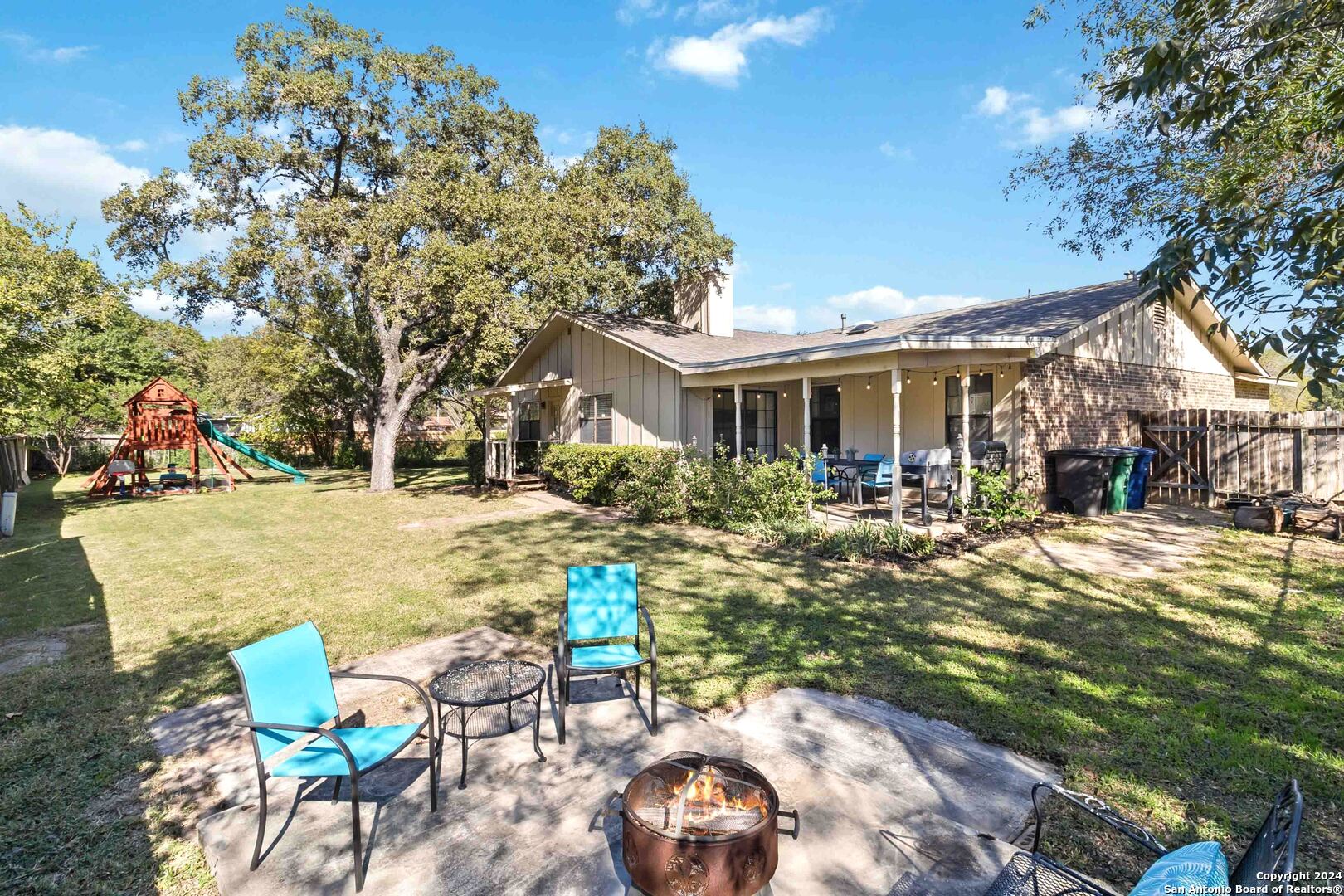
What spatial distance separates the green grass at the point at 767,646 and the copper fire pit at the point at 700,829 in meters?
1.58

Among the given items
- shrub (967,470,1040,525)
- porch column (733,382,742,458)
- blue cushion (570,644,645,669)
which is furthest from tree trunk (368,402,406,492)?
blue cushion (570,644,645,669)

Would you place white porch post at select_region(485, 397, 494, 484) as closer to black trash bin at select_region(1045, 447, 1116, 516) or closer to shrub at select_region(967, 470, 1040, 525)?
shrub at select_region(967, 470, 1040, 525)

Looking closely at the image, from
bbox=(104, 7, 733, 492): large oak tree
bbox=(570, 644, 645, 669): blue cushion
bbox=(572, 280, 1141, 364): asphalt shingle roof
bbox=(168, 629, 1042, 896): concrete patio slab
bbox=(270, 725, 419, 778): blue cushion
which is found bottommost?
bbox=(168, 629, 1042, 896): concrete patio slab

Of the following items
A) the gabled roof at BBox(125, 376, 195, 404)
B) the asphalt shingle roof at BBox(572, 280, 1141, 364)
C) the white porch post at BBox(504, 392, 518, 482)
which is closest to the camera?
the asphalt shingle roof at BBox(572, 280, 1141, 364)

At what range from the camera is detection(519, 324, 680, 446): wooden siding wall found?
14328 millimetres

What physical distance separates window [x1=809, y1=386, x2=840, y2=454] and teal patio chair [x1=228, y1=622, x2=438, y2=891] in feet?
41.3

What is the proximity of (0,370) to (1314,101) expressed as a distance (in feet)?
75.4

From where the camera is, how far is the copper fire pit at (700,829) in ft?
7.34

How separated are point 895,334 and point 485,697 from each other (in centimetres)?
1141

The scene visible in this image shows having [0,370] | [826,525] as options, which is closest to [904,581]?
[826,525]

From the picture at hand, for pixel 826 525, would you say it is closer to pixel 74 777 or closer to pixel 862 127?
pixel 74 777

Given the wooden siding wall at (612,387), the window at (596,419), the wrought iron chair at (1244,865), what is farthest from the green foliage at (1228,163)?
the window at (596,419)

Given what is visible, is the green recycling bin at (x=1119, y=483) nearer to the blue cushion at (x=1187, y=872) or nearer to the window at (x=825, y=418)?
the window at (x=825, y=418)

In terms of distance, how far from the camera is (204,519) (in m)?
14.2
